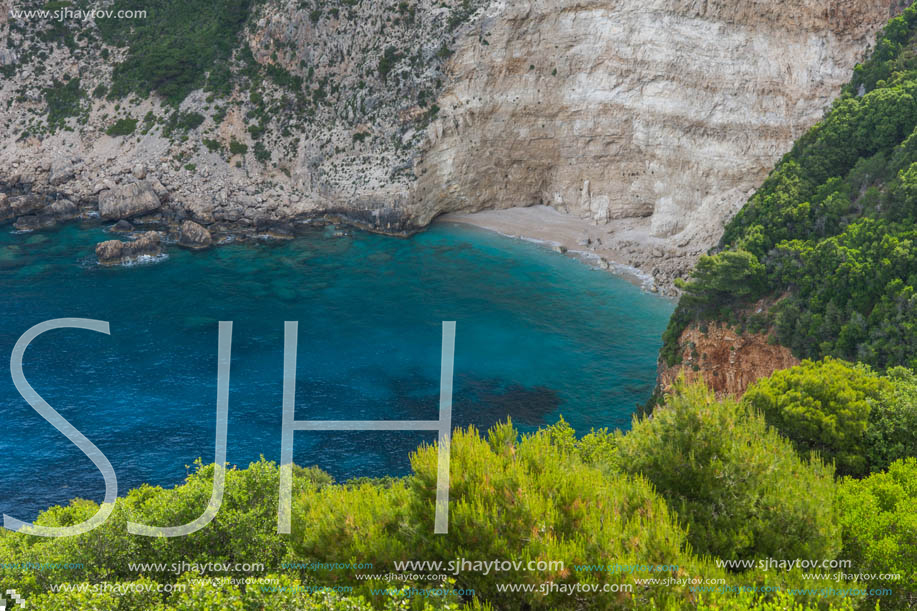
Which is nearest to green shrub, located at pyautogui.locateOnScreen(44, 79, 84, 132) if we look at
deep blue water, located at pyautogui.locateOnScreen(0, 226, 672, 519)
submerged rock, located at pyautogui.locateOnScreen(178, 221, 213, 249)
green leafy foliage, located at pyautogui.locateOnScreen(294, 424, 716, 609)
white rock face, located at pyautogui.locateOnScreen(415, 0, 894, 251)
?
deep blue water, located at pyautogui.locateOnScreen(0, 226, 672, 519)

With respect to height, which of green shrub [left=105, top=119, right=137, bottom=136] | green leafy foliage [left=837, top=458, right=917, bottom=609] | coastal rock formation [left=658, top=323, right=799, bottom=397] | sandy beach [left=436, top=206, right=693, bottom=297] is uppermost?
green shrub [left=105, top=119, right=137, bottom=136]

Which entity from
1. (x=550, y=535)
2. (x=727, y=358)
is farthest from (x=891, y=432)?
(x=727, y=358)

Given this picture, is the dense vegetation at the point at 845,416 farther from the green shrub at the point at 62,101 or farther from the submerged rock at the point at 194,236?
the green shrub at the point at 62,101

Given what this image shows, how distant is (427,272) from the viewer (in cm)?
5981

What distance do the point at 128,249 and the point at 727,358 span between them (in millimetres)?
51924

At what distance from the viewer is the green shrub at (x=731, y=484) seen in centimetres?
1378

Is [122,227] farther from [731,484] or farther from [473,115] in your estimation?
[731,484]

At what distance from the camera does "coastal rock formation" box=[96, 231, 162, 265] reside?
6081 centimetres

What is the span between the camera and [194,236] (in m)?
64.9

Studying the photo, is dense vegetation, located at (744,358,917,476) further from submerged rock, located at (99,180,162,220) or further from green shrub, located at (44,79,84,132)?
green shrub, located at (44,79,84,132)

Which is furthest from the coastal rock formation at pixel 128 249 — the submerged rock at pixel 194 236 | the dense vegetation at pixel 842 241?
the dense vegetation at pixel 842 241

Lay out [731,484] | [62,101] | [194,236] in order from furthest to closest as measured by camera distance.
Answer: [62,101]
[194,236]
[731,484]

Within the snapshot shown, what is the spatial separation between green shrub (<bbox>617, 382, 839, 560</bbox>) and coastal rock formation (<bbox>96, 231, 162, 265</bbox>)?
187 ft

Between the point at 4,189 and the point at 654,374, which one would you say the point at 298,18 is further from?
the point at 654,374
